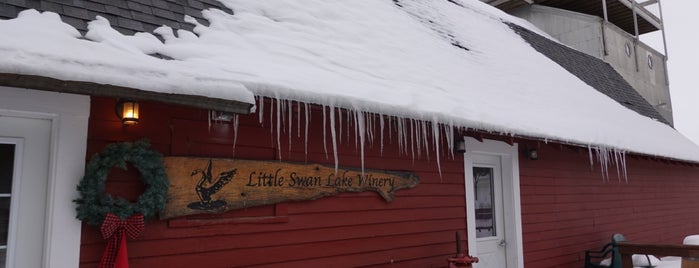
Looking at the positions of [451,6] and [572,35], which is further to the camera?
[572,35]

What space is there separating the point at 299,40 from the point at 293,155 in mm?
1060

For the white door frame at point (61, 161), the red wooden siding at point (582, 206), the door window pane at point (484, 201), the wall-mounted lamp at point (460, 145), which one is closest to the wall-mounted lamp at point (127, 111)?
the white door frame at point (61, 161)

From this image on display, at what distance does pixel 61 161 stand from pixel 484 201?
177 inches

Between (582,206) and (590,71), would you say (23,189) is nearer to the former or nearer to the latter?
(582,206)

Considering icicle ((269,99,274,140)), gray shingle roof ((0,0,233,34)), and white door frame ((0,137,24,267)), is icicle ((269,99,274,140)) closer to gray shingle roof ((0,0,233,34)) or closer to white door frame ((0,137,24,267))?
gray shingle roof ((0,0,233,34))

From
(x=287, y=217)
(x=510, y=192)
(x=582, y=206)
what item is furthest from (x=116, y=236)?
(x=582, y=206)

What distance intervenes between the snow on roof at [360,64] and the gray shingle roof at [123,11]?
8 centimetres

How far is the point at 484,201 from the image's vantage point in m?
6.15

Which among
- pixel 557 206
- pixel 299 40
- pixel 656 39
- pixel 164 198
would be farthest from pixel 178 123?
pixel 656 39

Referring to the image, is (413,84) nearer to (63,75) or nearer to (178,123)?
(178,123)

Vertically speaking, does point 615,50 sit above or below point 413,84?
above

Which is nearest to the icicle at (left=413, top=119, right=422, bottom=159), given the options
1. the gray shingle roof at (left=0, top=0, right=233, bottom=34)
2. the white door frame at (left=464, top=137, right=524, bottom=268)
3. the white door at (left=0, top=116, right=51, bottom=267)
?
the white door frame at (left=464, top=137, right=524, bottom=268)

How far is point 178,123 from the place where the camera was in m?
3.52

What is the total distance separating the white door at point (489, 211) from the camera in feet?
19.6
